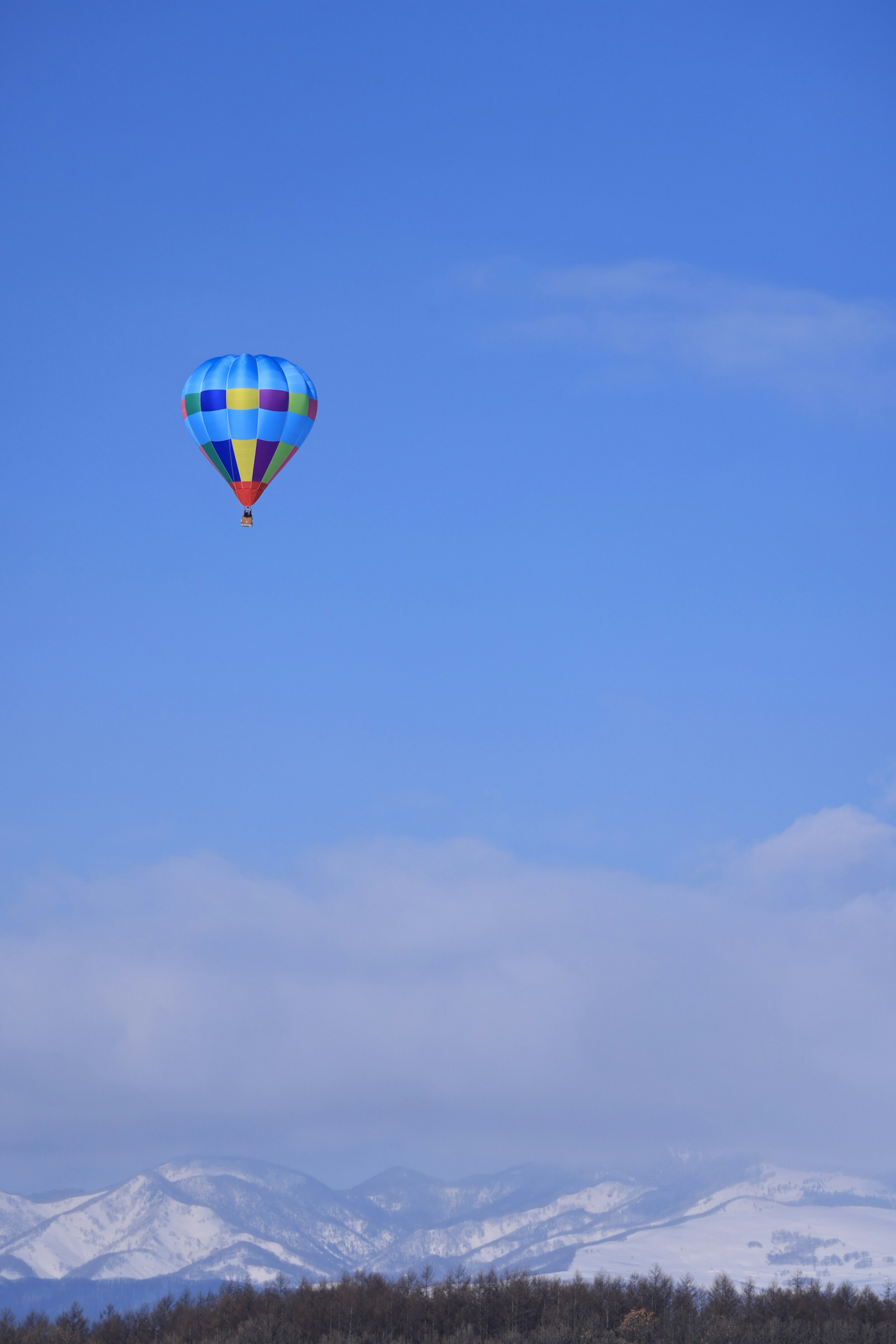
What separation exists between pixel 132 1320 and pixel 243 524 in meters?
44.1

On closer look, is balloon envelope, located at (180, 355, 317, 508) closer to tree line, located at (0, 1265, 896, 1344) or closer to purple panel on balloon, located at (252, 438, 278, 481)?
purple panel on balloon, located at (252, 438, 278, 481)

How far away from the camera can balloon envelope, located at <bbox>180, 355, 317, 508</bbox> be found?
87.6 metres

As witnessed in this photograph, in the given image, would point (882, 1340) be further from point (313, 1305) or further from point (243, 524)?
point (243, 524)

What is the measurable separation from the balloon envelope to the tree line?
154 feet

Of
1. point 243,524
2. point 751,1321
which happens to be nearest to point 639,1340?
point 751,1321

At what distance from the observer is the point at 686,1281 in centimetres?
8038

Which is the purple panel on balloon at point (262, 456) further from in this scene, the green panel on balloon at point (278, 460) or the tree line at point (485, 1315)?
the tree line at point (485, 1315)

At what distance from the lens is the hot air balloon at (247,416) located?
87.6 m

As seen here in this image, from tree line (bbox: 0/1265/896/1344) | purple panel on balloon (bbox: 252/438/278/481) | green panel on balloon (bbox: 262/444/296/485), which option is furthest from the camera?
green panel on balloon (bbox: 262/444/296/485)

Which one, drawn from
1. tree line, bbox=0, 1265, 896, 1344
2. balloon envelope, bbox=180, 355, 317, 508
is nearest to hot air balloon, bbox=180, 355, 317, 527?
balloon envelope, bbox=180, 355, 317, 508

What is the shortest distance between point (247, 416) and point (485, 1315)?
179 feet

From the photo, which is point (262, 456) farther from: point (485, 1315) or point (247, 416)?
point (485, 1315)

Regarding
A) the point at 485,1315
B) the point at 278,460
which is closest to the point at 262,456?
the point at 278,460

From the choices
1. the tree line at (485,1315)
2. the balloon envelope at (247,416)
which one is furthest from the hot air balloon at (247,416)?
the tree line at (485,1315)
